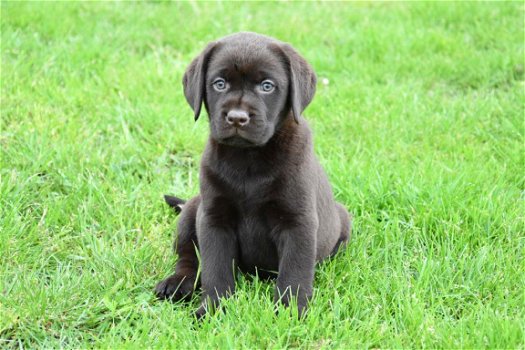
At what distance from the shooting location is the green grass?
3.39 meters

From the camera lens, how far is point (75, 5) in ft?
25.1

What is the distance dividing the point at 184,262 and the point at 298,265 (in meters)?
0.73

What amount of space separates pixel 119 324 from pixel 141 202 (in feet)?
4.37

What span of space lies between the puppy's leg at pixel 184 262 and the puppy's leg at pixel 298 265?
0.50 m

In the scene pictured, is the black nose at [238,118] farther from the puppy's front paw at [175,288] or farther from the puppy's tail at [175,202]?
the puppy's tail at [175,202]

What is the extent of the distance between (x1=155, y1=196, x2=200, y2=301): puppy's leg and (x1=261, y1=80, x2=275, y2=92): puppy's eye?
92 centimetres

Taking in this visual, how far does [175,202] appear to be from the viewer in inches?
179

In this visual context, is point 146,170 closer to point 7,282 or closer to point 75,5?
point 7,282

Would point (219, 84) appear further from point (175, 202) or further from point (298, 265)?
point (175, 202)

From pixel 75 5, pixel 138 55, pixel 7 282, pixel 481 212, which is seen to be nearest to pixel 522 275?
pixel 481 212

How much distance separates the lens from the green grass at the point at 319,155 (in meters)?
3.39

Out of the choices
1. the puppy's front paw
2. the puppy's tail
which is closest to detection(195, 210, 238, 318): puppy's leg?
the puppy's front paw

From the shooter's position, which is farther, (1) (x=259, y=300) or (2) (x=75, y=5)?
(2) (x=75, y=5)

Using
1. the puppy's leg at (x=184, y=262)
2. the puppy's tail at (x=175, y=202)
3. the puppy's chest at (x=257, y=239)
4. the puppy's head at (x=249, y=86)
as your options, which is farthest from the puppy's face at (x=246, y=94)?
the puppy's tail at (x=175, y=202)
